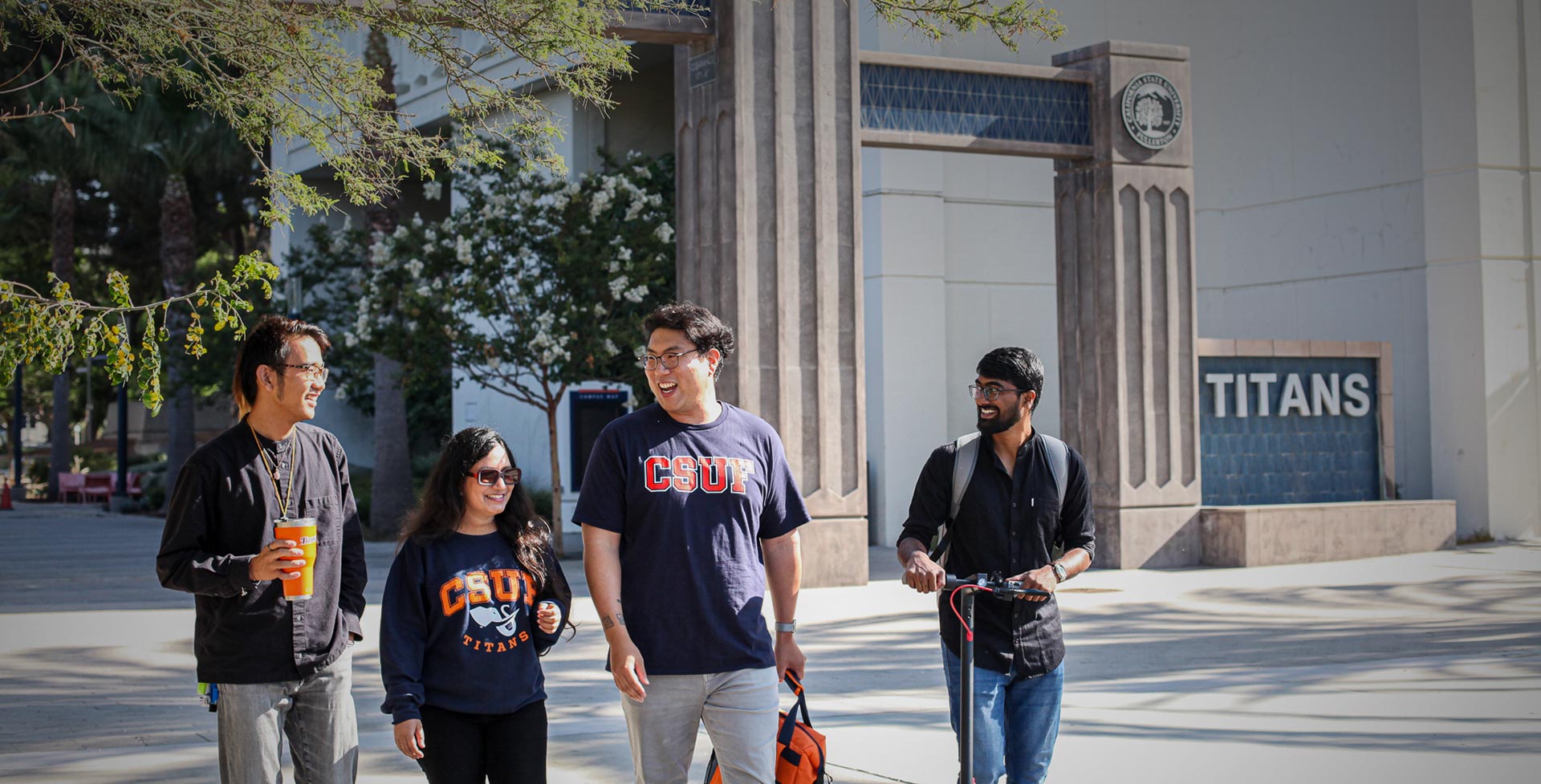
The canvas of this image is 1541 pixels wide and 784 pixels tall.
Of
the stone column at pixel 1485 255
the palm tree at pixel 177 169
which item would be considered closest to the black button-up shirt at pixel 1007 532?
the stone column at pixel 1485 255

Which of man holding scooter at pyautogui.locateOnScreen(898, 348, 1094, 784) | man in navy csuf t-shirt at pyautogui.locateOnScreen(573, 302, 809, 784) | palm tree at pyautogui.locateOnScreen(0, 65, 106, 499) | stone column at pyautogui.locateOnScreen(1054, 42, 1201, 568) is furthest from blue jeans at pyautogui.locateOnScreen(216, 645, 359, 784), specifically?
palm tree at pyautogui.locateOnScreen(0, 65, 106, 499)

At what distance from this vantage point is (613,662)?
4195 mm

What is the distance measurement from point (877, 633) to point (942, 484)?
6892 millimetres

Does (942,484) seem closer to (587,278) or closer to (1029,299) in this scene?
(587,278)

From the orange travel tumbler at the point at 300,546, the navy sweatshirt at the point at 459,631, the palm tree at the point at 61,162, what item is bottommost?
the navy sweatshirt at the point at 459,631

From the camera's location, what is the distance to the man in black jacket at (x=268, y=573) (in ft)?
13.6

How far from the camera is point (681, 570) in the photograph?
425 centimetres

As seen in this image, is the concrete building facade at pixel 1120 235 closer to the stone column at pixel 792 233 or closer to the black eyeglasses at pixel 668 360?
the stone column at pixel 792 233

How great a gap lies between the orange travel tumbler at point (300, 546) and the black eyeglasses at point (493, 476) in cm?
50

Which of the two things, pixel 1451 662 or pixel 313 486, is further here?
pixel 1451 662

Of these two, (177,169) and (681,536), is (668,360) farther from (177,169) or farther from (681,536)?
(177,169)

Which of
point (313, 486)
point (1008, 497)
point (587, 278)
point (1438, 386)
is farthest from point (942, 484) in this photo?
point (1438, 386)

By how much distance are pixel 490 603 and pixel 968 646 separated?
1.50m

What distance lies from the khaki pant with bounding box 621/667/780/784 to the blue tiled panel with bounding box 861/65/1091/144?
1170 cm
